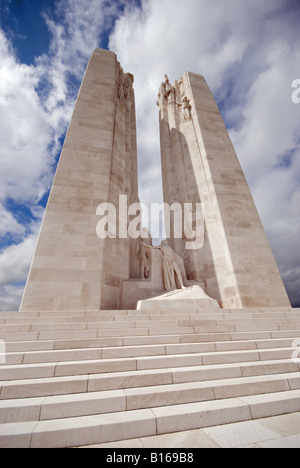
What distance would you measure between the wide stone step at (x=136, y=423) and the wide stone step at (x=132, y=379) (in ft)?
1.39

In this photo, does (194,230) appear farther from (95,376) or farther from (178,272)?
(95,376)

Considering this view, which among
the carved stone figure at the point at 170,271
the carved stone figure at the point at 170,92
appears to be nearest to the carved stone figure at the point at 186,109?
the carved stone figure at the point at 170,92

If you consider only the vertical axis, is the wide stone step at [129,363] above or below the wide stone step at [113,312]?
below

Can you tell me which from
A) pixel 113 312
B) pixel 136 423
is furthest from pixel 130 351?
pixel 113 312

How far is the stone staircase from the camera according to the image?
6.87 feet

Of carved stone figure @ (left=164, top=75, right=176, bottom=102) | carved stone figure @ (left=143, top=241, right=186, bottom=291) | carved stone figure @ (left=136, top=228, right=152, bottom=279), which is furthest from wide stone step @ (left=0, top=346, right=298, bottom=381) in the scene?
carved stone figure @ (left=164, top=75, right=176, bottom=102)

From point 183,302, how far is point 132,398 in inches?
167

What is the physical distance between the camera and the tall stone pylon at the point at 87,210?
6.62 metres

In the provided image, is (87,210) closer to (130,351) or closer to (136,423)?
(130,351)

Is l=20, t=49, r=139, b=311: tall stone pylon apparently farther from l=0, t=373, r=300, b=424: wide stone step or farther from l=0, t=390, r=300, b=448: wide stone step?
l=0, t=390, r=300, b=448: wide stone step

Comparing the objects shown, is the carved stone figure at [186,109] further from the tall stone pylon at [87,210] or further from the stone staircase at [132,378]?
the stone staircase at [132,378]

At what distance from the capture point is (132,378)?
2.78 metres

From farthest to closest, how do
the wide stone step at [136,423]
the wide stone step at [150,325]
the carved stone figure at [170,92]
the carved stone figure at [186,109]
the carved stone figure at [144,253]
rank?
the carved stone figure at [170,92] → the carved stone figure at [186,109] → the carved stone figure at [144,253] → the wide stone step at [150,325] → the wide stone step at [136,423]

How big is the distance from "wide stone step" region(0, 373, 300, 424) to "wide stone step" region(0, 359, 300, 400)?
0.10m
